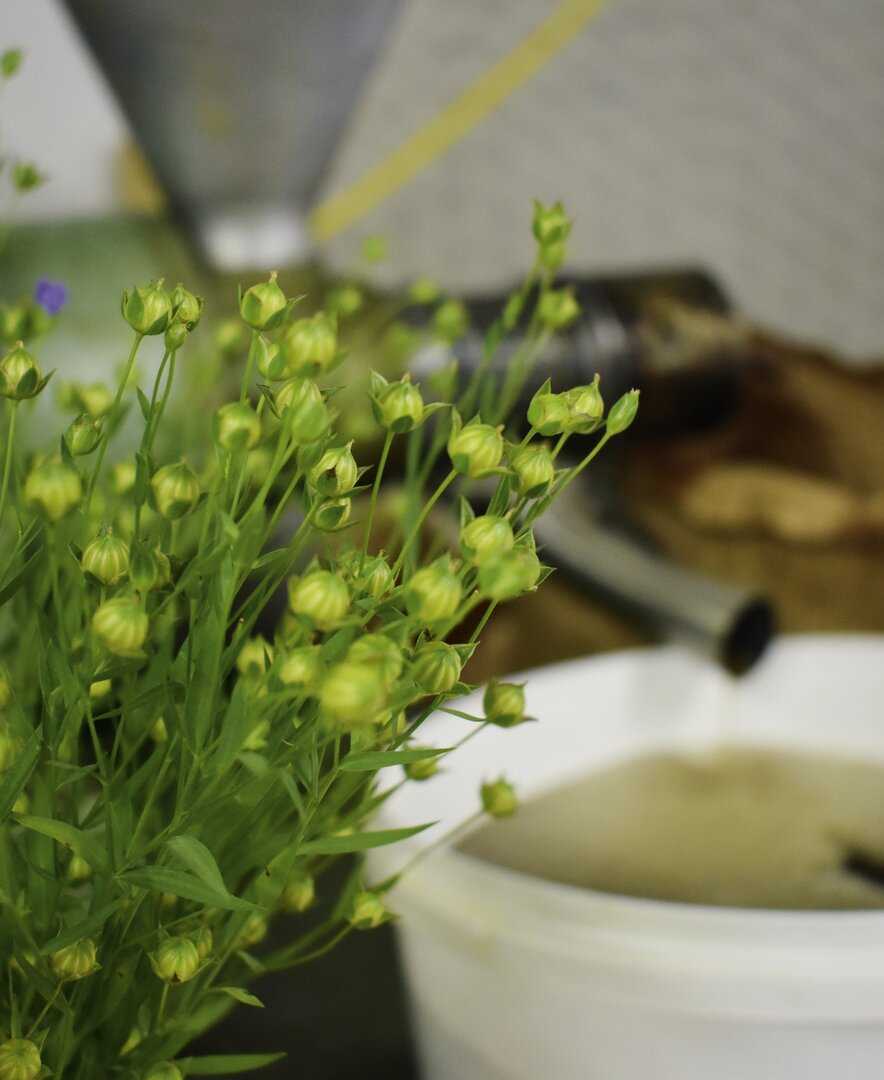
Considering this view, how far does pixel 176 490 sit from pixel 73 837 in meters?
0.04

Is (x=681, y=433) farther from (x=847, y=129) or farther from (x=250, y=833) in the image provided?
(x=250, y=833)

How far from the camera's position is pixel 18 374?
13cm

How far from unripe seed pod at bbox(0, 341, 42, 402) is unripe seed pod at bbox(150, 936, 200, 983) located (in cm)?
6

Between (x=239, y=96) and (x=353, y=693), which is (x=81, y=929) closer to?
(x=353, y=693)

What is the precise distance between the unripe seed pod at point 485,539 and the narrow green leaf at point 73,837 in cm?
5

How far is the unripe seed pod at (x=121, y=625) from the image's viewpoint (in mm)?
115

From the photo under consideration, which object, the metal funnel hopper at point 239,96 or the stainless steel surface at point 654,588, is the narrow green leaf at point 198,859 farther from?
the metal funnel hopper at point 239,96

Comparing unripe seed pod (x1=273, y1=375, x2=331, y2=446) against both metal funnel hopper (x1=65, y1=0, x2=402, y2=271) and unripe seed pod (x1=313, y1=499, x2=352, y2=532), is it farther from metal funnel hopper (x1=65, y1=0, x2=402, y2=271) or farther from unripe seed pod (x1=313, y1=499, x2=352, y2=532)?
metal funnel hopper (x1=65, y1=0, x2=402, y2=271)

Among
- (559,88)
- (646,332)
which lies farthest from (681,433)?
(559,88)

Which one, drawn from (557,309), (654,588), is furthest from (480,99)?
(557,309)

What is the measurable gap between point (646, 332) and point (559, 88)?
35 centimetres

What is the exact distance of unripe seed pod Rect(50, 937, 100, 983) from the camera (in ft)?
0.44

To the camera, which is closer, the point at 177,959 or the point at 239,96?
the point at 177,959

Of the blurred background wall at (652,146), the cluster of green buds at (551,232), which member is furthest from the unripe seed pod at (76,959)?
the blurred background wall at (652,146)
